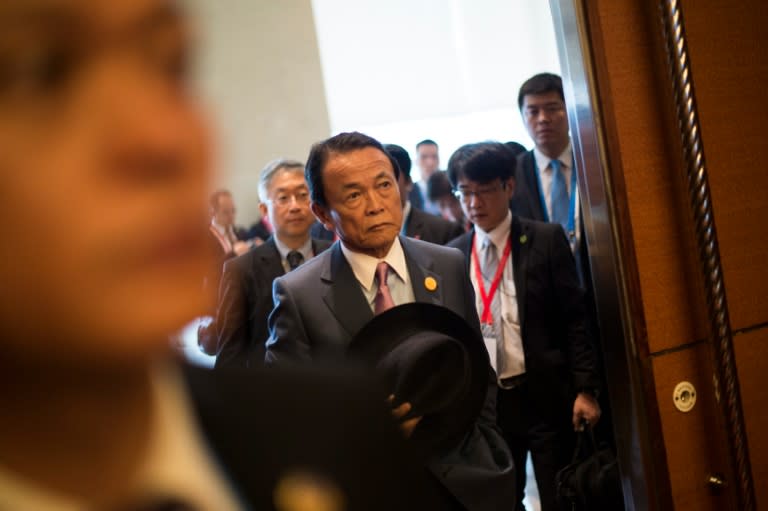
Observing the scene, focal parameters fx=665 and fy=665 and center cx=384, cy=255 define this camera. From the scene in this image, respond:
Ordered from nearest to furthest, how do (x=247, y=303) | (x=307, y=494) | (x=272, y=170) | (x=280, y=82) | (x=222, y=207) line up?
(x=307, y=494) < (x=222, y=207) < (x=247, y=303) < (x=272, y=170) < (x=280, y=82)

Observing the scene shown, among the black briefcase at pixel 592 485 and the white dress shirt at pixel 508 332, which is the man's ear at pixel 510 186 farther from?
the black briefcase at pixel 592 485

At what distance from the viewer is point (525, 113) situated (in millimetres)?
2449

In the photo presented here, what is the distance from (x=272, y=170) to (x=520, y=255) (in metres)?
0.89

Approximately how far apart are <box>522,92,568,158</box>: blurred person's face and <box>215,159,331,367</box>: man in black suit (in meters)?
0.86

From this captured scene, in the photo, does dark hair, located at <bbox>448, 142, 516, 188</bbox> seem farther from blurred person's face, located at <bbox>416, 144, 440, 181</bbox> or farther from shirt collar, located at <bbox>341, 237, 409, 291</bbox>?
blurred person's face, located at <bbox>416, 144, 440, 181</bbox>

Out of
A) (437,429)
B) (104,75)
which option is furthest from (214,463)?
(437,429)

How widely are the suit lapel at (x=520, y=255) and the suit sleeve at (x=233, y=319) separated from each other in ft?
2.66

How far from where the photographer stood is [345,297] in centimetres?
152

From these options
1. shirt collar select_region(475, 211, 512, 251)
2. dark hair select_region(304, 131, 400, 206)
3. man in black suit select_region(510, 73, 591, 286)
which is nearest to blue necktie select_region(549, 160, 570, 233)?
man in black suit select_region(510, 73, 591, 286)

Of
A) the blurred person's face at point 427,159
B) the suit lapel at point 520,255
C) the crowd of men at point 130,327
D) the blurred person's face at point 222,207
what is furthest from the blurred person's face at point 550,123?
the blurred person's face at point 427,159

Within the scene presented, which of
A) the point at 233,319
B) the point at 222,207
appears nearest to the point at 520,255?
the point at 233,319

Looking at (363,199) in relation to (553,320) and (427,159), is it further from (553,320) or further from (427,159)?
(427,159)

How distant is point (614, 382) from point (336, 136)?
0.86 metres

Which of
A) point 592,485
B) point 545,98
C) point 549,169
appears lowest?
point 592,485
